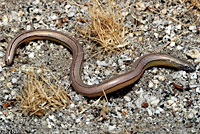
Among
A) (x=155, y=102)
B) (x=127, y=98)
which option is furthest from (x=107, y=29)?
(x=155, y=102)

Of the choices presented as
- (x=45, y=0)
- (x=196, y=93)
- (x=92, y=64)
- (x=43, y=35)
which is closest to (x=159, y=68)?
(x=196, y=93)

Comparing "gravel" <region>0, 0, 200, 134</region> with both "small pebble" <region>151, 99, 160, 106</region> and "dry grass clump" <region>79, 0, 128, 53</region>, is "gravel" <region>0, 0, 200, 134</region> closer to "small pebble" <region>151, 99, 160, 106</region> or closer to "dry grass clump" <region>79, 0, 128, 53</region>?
"small pebble" <region>151, 99, 160, 106</region>

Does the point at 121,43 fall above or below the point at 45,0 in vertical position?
below

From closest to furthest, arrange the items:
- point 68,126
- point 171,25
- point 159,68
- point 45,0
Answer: point 68,126, point 159,68, point 171,25, point 45,0

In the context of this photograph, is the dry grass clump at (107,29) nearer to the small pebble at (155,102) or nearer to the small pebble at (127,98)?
the small pebble at (127,98)

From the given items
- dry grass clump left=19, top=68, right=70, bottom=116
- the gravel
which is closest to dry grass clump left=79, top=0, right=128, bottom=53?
the gravel

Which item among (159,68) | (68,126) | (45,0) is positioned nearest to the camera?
(68,126)

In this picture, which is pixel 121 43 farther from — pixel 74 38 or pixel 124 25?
pixel 74 38

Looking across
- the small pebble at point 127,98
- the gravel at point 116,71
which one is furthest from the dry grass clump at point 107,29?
the small pebble at point 127,98
